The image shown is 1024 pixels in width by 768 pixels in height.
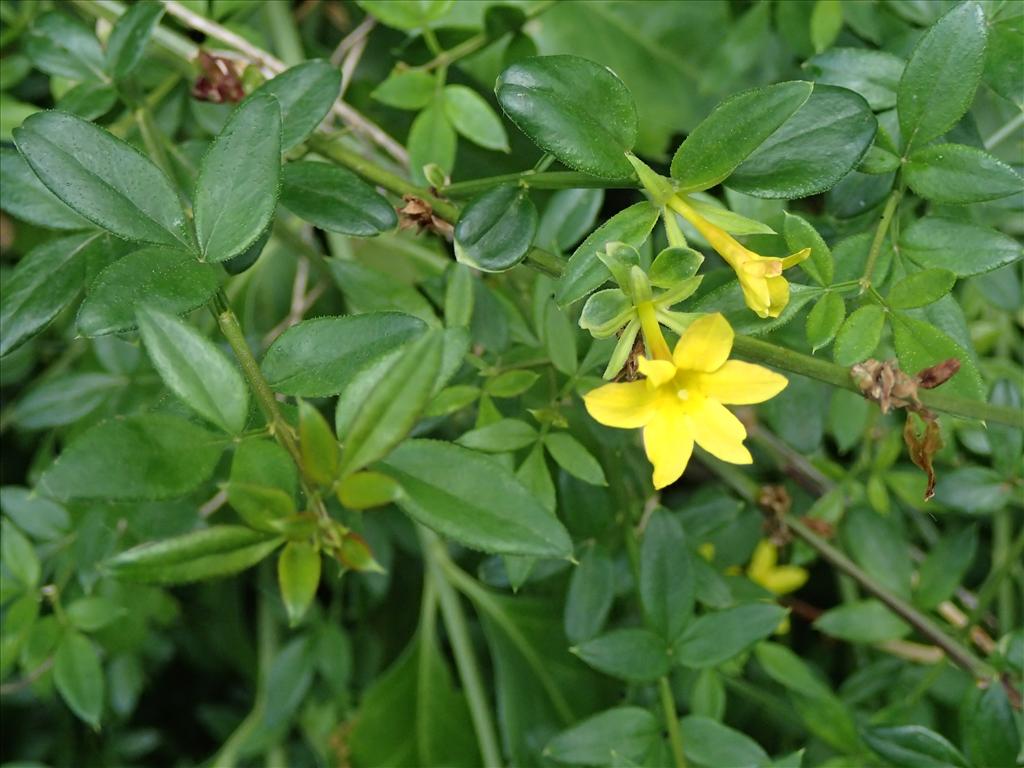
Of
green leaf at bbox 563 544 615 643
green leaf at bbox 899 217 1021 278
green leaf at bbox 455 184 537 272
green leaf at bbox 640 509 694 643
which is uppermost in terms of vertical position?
green leaf at bbox 455 184 537 272

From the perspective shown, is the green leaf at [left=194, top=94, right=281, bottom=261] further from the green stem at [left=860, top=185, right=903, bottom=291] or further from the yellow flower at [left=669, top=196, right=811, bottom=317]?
the green stem at [left=860, top=185, right=903, bottom=291]

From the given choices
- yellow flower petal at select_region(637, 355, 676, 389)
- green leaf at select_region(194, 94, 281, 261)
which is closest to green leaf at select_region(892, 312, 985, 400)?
yellow flower petal at select_region(637, 355, 676, 389)

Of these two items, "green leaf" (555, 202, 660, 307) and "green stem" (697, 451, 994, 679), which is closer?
"green leaf" (555, 202, 660, 307)

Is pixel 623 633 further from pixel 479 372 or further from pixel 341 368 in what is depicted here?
pixel 341 368

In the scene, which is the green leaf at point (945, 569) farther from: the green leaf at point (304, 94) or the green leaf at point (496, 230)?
the green leaf at point (304, 94)

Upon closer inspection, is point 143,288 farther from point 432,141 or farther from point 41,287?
point 432,141

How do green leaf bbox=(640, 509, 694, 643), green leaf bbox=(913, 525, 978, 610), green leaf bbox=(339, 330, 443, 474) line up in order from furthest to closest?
1. green leaf bbox=(913, 525, 978, 610)
2. green leaf bbox=(640, 509, 694, 643)
3. green leaf bbox=(339, 330, 443, 474)
